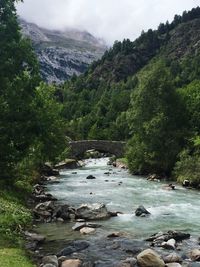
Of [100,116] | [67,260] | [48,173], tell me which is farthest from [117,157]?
[67,260]

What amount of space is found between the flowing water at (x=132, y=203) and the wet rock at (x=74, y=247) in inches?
64.6

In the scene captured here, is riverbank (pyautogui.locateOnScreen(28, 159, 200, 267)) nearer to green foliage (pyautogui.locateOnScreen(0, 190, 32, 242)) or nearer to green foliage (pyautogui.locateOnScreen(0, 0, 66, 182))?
green foliage (pyautogui.locateOnScreen(0, 190, 32, 242))

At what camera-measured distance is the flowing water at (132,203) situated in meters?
32.7

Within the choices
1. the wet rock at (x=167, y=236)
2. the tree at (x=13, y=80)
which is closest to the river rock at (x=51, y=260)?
the wet rock at (x=167, y=236)

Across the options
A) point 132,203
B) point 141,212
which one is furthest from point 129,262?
point 132,203

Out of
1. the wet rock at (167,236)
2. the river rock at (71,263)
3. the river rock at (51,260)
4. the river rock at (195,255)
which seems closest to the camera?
the river rock at (71,263)

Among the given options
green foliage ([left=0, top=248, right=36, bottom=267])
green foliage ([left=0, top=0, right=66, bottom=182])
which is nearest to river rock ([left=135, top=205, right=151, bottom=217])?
green foliage ([left=0, top=0, right=66, bottom=182])

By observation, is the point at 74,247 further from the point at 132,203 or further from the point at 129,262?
the point at 132,203

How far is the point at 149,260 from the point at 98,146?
321 ft

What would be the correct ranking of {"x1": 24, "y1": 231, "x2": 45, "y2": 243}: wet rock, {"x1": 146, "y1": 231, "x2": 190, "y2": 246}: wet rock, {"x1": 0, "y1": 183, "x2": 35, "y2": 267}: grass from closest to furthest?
{"x1": 0, "y1": 183, "x2": 35, "y2": 267}: grass → {"x1": 24, "y1": 231, "x2": 45, "y2": 243}: wet rock → {"x1": 146, "y1": 231, "x2": 190, "y2": 246}: wet rock

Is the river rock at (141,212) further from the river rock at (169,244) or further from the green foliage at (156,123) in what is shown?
the green foliage at (156,123)

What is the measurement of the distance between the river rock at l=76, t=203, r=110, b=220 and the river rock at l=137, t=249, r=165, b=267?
12449mm

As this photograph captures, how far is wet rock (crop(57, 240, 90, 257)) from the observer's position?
85.7 feet

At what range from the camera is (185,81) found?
191m
